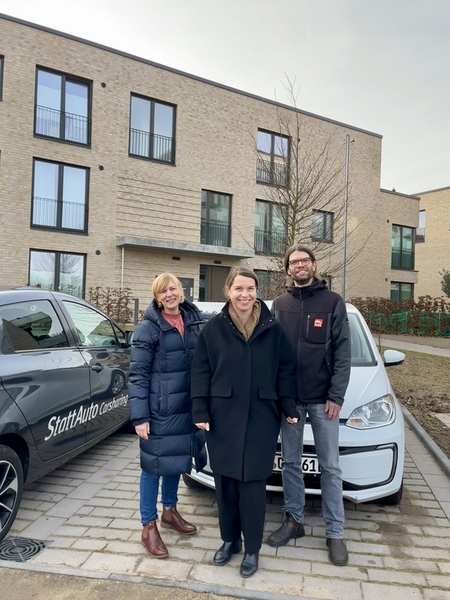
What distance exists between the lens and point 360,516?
3.53 meters

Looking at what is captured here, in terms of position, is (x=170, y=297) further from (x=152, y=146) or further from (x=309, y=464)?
(x=152, y=146)

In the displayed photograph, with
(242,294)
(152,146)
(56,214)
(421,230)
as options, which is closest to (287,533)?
(242,294)

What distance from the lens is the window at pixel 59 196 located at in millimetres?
16000

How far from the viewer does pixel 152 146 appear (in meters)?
18.1

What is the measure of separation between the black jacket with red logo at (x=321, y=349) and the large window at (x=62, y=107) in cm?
1567

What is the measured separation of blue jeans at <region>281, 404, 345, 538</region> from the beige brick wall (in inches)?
1357

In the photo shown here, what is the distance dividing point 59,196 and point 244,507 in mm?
15656

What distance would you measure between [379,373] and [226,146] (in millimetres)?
17316

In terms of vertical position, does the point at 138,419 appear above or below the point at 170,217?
below

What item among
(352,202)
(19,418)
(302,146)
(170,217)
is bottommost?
(19,418)

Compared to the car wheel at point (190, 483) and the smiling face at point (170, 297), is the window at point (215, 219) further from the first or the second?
the smiling face at point (170, 297)

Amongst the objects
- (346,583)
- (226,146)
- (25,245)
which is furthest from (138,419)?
(226,146)

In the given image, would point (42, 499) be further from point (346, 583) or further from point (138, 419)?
point (346, 583)

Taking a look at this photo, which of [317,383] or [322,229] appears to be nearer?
[317,383]
